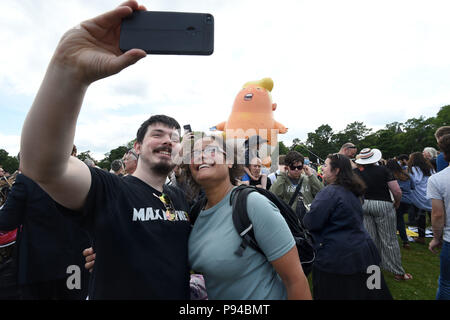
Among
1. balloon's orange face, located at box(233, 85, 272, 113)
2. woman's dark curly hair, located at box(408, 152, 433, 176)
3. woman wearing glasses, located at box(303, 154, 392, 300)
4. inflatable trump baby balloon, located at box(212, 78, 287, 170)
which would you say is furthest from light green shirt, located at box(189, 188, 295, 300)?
balloon's orange face, located at box(233, 85, 272, 113)

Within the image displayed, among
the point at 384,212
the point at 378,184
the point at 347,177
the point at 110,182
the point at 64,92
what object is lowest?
the point at 384,212

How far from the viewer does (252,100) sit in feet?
34.4

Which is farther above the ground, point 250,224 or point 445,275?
point 250,224

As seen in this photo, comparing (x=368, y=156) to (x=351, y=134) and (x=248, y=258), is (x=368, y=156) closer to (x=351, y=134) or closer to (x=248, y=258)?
(x=248, y=258)

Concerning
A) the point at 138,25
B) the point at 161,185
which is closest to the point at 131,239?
the point at 161,185

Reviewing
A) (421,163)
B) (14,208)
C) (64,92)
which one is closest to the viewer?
(64,92)

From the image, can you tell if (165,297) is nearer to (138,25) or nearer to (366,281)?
(138,25)

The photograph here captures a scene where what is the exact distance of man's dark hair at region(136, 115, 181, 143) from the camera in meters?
1.93

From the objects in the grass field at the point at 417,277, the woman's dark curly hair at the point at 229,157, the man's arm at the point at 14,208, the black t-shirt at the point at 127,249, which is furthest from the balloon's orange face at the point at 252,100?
the black t-shirt at the point at 127,249

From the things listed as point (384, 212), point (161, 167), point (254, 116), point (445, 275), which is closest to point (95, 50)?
point (161, 167)

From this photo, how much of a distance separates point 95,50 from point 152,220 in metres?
0.98

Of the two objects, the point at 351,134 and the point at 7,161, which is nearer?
the point at 7,161

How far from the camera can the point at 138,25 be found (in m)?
1.06

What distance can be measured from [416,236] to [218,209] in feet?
27.2
